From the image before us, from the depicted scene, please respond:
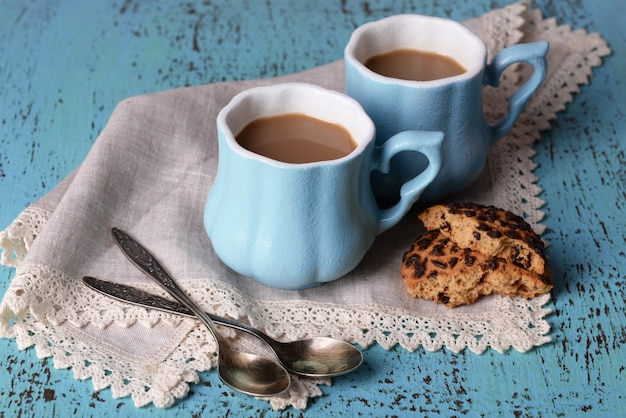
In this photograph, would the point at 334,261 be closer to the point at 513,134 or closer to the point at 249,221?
the point at 249,221

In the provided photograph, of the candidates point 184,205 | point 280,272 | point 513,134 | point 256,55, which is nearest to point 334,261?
point 280,272

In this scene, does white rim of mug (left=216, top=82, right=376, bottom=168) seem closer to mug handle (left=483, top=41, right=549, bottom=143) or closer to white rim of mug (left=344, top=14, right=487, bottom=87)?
white rim of mug (left=344, top=14, right=487, bottom=87)

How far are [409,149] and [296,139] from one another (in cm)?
16

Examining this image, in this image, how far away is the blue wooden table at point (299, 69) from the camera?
1.09 metres

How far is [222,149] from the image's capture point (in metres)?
1.14

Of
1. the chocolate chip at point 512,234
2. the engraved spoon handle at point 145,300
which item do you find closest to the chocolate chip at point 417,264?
the chocolate chip at point 512,234

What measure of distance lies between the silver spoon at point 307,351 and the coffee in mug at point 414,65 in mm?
A: 461

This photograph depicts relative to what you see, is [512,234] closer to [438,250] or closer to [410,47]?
[438,250]

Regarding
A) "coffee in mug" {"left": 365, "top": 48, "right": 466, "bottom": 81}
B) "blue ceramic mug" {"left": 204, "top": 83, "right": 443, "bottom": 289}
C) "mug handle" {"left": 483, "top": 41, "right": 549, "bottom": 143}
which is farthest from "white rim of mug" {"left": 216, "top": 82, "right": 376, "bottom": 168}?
"mug handle" {"left": 483, "top": 41, "right": 549, "bottom": 143}

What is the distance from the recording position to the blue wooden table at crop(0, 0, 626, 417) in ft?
3.59

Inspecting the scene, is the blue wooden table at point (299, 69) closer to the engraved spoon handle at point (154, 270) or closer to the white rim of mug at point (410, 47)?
the engraved spoon handle at point (154, 270)

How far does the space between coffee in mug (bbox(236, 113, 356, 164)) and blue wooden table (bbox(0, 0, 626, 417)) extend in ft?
0.93

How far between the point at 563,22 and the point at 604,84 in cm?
25

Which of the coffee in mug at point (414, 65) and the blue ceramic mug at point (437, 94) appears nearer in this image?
the blue ceramic mug at point (437, 94)
